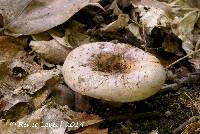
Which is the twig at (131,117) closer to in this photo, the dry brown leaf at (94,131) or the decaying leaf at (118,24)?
the dry brown leaf at (94,131)

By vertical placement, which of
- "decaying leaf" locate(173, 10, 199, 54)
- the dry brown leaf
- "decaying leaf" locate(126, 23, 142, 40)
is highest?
"decaying leaf" locate(173, 10, 199, 54)

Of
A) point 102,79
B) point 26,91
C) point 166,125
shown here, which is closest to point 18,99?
point 26,91

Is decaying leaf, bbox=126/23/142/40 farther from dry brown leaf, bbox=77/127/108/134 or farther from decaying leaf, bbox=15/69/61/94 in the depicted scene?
dry brown leaf, bbox=77/127/108/134

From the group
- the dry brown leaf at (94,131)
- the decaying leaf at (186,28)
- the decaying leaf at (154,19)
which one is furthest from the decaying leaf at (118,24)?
the dry brown leaf at (94,131)

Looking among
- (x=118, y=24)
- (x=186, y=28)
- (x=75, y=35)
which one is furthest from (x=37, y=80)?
(x=186, y=28)

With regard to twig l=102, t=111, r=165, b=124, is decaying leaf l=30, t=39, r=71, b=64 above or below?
above

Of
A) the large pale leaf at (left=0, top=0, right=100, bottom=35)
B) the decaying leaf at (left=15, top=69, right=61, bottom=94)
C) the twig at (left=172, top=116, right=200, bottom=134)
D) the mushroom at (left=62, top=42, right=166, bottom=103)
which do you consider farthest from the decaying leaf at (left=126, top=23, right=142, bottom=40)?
the twig at (left=172, top=116, right=200, bottom=134)
